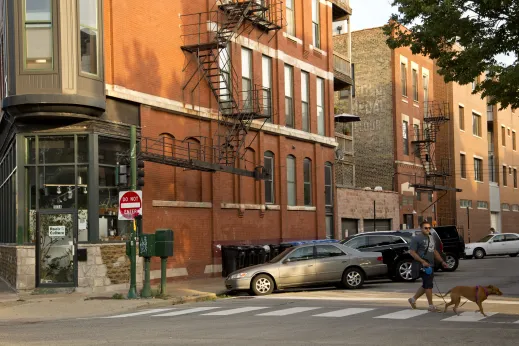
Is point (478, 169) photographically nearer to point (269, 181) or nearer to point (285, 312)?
point (269, 181)

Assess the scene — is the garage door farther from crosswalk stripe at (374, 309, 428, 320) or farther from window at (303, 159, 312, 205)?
crosswalk stripe at (374, 309, 428, 320)

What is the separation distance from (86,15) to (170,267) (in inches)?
333

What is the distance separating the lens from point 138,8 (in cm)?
2414

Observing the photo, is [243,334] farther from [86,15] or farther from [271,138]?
[271,138]

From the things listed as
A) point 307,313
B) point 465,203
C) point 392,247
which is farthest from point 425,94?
point 307,313

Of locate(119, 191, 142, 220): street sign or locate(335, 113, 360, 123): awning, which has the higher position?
locate(335, 113, 360, 123): awning

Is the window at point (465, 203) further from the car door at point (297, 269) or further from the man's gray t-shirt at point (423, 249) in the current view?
the man's gray t-shirt at point (423, 249)

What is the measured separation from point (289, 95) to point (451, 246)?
30.8ft

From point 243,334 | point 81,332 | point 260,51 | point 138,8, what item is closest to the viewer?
point 243,334

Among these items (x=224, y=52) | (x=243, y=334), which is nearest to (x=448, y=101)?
(x=224, y=52)

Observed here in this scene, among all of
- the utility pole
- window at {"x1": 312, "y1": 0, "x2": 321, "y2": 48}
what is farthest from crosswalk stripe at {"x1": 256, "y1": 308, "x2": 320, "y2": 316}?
window at {"x1": 312, "y1": 0, "x2": 321, "y2": 48}

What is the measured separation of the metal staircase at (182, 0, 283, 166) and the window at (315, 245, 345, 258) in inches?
243

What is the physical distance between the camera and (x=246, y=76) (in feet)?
97.7

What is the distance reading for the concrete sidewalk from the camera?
17.0 m
